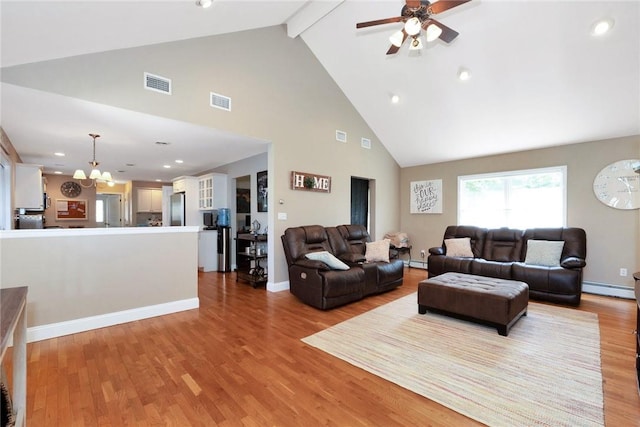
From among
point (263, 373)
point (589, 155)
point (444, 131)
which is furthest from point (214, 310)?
point (589, 155)

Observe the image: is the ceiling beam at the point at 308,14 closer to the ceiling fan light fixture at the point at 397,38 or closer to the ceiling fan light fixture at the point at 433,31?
the ceiling fan light fixture at the point at 397,38

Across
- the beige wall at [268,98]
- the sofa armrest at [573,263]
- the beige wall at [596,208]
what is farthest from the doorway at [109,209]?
the sofa armrest at [573,263]

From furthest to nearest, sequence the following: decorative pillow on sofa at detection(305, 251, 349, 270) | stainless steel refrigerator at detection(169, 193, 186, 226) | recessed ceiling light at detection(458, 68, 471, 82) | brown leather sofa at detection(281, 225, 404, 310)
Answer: stainless steel refrigerator at detection(169, 193, 186, 226) < recessed ceiling light at detection(458, 68, 471, 82) < decorative pillow on sofa at detection(305, 251, 349, 270) < brown leather sofa at detection(281, 225, 404, 310)

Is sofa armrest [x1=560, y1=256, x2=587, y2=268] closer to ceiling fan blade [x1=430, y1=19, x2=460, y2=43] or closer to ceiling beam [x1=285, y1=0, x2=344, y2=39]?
ceiling fan blade [x1=430, y1=19, x2=460, y2=43]

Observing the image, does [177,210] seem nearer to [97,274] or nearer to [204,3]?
[97,274]

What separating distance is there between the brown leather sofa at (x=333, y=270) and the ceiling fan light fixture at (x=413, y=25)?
2835 mm

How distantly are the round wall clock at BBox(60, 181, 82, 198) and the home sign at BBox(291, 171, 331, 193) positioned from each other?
7.14 metres

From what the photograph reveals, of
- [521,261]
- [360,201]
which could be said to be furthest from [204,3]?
[521,261]

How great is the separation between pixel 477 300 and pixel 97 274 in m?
4.15

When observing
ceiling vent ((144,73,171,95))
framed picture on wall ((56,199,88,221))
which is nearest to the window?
ceiling vent ((144,73,171,95))

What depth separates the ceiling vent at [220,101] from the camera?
13.0 feet

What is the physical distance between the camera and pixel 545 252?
180 inches

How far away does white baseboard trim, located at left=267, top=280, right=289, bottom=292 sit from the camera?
15.7ft

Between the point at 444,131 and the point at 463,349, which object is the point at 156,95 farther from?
the point at 444,131
